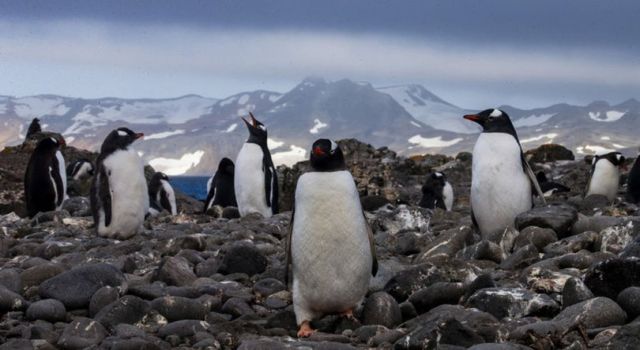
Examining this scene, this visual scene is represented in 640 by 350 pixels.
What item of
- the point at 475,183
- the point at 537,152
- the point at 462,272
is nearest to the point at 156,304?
the point at 462,272

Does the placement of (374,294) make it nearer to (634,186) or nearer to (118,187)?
(118,187)

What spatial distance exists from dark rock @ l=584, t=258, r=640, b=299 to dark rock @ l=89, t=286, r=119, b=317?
9.91 feet

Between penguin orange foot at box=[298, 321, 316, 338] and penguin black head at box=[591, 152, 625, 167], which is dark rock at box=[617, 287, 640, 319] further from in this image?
penguin black head at box=[591, 152, 625, 167]

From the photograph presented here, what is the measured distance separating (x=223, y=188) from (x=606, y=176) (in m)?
7.83

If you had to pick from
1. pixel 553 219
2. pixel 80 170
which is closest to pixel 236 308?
pixel 553 219

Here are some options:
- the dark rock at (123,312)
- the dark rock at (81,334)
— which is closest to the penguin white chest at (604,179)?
the dark rock at (123,312)

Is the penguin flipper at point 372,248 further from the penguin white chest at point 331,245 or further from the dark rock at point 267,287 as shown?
the dark rock at point 267,287

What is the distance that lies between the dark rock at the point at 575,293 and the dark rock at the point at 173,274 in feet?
9.58

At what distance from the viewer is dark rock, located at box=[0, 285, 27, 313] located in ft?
18.6

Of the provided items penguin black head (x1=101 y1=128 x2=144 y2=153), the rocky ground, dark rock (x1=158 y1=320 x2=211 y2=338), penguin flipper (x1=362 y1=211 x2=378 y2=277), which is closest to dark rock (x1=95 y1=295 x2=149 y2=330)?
the rocky ground

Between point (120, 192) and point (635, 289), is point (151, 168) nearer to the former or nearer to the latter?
point (120, 192)

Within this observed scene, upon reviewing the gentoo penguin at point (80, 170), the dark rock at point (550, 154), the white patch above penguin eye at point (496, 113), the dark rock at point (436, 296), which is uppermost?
the white patch above penguin eye at point (496, 113)

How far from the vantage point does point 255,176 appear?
47.6 ft

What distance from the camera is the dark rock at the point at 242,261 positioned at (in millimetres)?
6945
